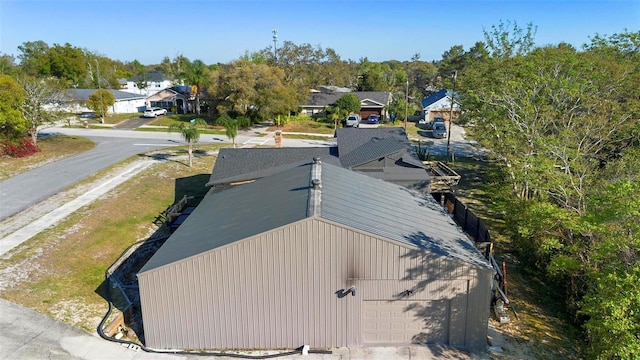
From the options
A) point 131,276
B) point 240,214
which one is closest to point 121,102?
point 131,276

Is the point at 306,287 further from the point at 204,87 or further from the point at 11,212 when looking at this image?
A: the point at 204,87

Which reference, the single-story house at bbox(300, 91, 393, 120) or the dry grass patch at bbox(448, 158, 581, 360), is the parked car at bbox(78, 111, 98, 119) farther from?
the dry grass patch at bbox(448, 158, 581, 360)

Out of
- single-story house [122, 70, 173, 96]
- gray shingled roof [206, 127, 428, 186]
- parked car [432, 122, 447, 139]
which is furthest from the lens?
single-story house [122, 70, 173, 96]

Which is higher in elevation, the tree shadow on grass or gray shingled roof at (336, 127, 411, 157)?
gray shingled roof at (336, 127, 411, 157)

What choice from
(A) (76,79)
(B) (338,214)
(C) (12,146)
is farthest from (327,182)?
(A) (76,79)

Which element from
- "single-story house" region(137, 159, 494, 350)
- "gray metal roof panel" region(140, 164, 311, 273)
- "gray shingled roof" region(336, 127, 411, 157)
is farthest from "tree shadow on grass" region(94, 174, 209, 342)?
"gray shingled roof" region(336, 127, 411, 157)

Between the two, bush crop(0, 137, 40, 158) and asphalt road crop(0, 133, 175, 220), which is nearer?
asphalt road crop(0, 133, 175, 220)
